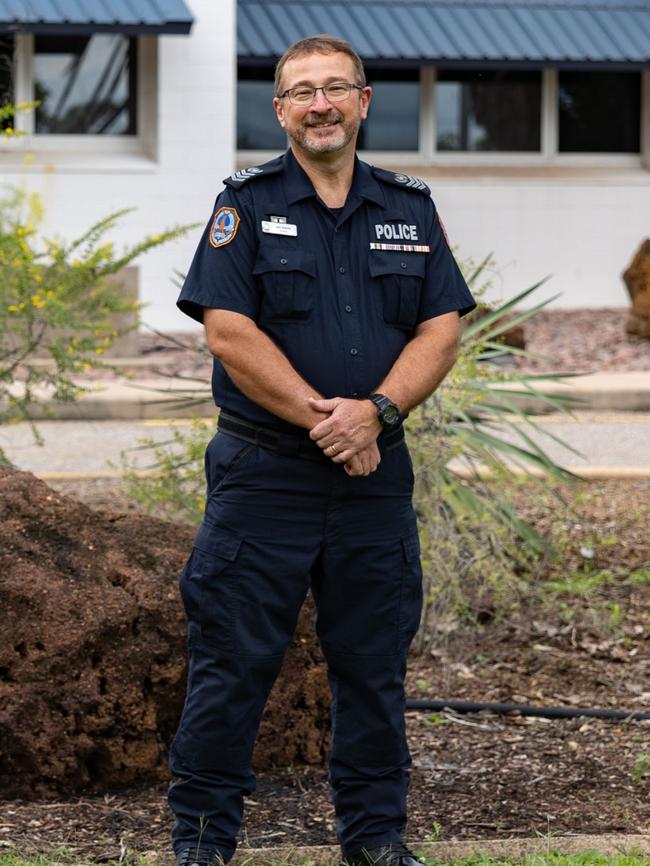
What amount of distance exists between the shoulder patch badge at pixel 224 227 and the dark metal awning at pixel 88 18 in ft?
35.2

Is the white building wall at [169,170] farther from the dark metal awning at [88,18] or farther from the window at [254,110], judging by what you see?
the window at [254,110]

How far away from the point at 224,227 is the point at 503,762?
200cm

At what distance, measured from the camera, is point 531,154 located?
17.3m

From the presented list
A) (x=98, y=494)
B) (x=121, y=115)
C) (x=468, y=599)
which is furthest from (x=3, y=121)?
(x=468, y=599)

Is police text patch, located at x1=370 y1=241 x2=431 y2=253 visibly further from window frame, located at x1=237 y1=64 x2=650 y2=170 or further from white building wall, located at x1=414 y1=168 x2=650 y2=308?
window frame, located at x1=237 y1=64 x2=650 y2=170

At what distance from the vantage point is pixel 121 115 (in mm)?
15547

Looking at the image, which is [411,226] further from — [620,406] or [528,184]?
[528,184]

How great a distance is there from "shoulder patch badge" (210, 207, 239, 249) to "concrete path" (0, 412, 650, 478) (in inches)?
192

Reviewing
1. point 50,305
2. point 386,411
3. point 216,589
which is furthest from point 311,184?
point 50,305

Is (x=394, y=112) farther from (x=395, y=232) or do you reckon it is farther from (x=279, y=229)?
(x=279, y=229)

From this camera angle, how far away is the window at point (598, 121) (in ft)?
57.3

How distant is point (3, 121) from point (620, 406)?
6939mm

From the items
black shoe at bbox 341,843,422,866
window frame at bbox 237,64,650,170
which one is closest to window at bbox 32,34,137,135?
window frame at bbox 237,64,650,170

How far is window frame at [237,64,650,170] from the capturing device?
1700 centimetres
